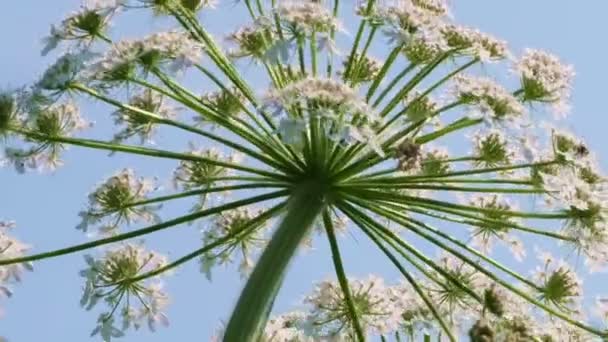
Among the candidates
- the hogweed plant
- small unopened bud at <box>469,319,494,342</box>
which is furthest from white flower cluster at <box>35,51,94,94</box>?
small unopened bud at <box>469,319,494,342</box>

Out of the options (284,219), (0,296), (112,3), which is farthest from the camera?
(112,3)

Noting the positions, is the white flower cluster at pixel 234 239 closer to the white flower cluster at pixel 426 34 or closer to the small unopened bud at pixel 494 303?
the white flower cluster at pixel 426 34

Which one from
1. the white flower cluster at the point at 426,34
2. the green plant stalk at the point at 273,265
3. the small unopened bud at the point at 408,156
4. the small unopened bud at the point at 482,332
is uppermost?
the white flower cluster at the point at 426,34

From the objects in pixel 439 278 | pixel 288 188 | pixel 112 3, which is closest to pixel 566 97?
pixel 439 278

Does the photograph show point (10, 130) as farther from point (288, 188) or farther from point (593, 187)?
point (593, 187)

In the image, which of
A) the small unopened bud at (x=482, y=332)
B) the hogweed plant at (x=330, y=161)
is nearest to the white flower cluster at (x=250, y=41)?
the hogweed plant at (x=330, y=161)

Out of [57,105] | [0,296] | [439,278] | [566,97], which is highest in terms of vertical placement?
[566,97]

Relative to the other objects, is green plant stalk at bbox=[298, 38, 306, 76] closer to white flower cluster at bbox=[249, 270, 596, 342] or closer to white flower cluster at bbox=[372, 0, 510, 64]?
white flower cluster at bbox=[372, 0, 510, 64]
